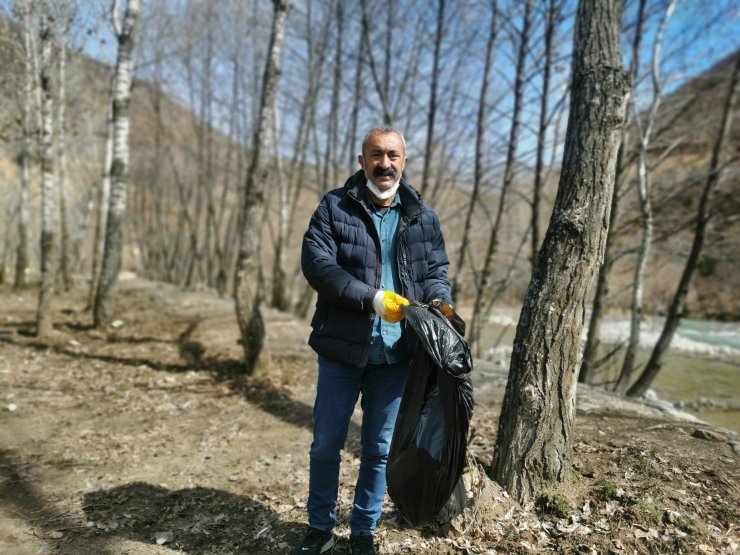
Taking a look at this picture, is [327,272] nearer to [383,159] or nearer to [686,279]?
[383,159]

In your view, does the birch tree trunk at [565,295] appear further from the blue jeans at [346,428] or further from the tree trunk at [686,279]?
the tree trunk at [686,279]

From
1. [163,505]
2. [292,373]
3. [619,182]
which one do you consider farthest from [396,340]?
[619,182]

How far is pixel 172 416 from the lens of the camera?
5.17 metres

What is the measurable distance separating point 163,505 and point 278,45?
5.40 metres

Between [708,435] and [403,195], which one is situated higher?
[403,195]

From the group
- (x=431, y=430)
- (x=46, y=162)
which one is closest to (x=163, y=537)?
(x=431, y=430)

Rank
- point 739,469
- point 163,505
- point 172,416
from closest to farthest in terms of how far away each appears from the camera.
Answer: point 739,469, point 163,505, point 172,416

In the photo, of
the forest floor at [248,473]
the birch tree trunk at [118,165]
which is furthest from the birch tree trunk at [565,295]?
the birch tree trunk at [118,165]

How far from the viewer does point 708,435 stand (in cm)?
364

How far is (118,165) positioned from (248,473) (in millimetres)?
6475

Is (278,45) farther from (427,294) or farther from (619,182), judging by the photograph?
(619,182)

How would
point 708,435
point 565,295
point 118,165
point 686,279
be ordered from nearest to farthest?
point 565,295 → point 708,435 → point 686,279 → point 118,165

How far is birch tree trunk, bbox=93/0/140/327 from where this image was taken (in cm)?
805

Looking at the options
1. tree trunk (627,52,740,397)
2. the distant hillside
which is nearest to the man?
tree trunk (627,52,740,397)
